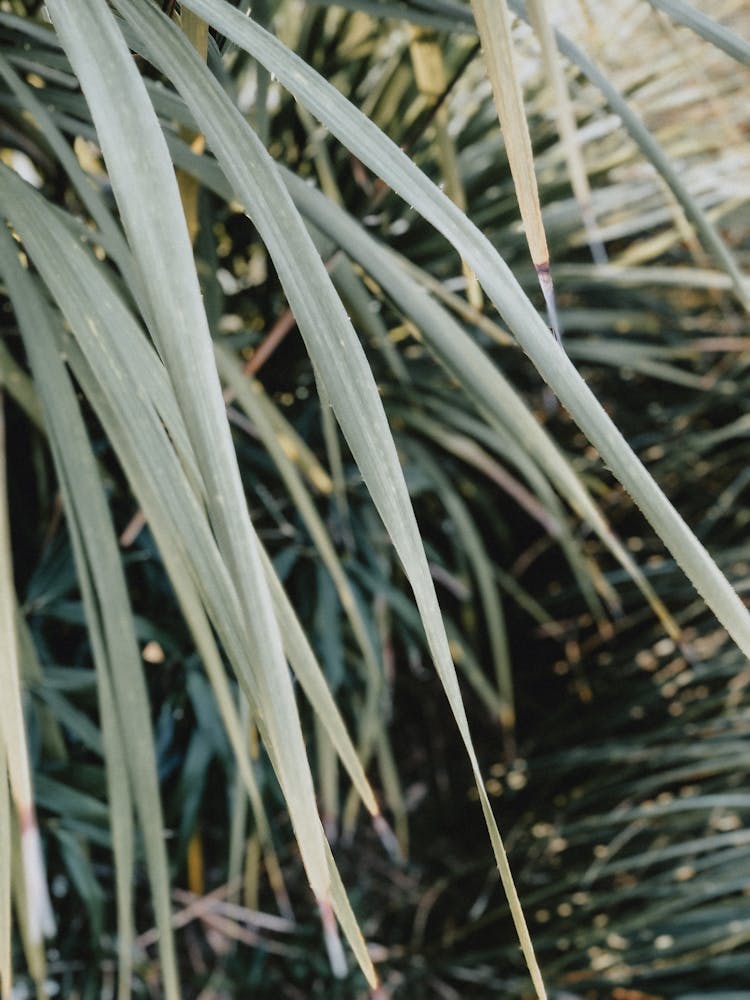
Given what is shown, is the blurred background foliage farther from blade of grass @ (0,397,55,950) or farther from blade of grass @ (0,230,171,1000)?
blade of grass @ (0,397,55,950)

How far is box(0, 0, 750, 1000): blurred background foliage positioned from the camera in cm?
69

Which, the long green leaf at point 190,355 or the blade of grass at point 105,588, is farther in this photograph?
the blade of grass at point 105,588

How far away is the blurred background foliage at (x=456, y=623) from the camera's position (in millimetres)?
687

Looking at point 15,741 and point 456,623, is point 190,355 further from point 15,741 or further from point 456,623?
point 456,623

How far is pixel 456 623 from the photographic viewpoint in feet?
3.23

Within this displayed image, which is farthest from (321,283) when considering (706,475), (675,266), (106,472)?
(675,266)

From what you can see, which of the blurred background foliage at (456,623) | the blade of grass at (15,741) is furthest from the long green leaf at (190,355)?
the blurred background foliage at (456,623)

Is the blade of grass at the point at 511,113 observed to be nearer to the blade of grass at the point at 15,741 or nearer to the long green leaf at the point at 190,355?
the long green leaf at the point at 190,355

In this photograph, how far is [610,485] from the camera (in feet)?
3.26

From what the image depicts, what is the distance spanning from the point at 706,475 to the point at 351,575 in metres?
0.43

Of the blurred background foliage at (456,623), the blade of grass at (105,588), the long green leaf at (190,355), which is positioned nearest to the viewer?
the long green leaf at (190,355)

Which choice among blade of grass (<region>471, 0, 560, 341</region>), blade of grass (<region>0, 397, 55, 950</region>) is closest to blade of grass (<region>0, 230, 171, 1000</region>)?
blade of grass (<region>0, 397, 55, 950</region>)

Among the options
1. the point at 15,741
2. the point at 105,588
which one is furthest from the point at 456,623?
the point at 15,741

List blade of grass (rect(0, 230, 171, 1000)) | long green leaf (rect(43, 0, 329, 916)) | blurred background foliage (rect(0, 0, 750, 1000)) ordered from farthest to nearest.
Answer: blurred background foliage (rect(0, 0, 750, 1000)) < blade of grass (rect(0, 230, 171, 1000)) < long green leaf (rect(43, 0, 329, 916))
